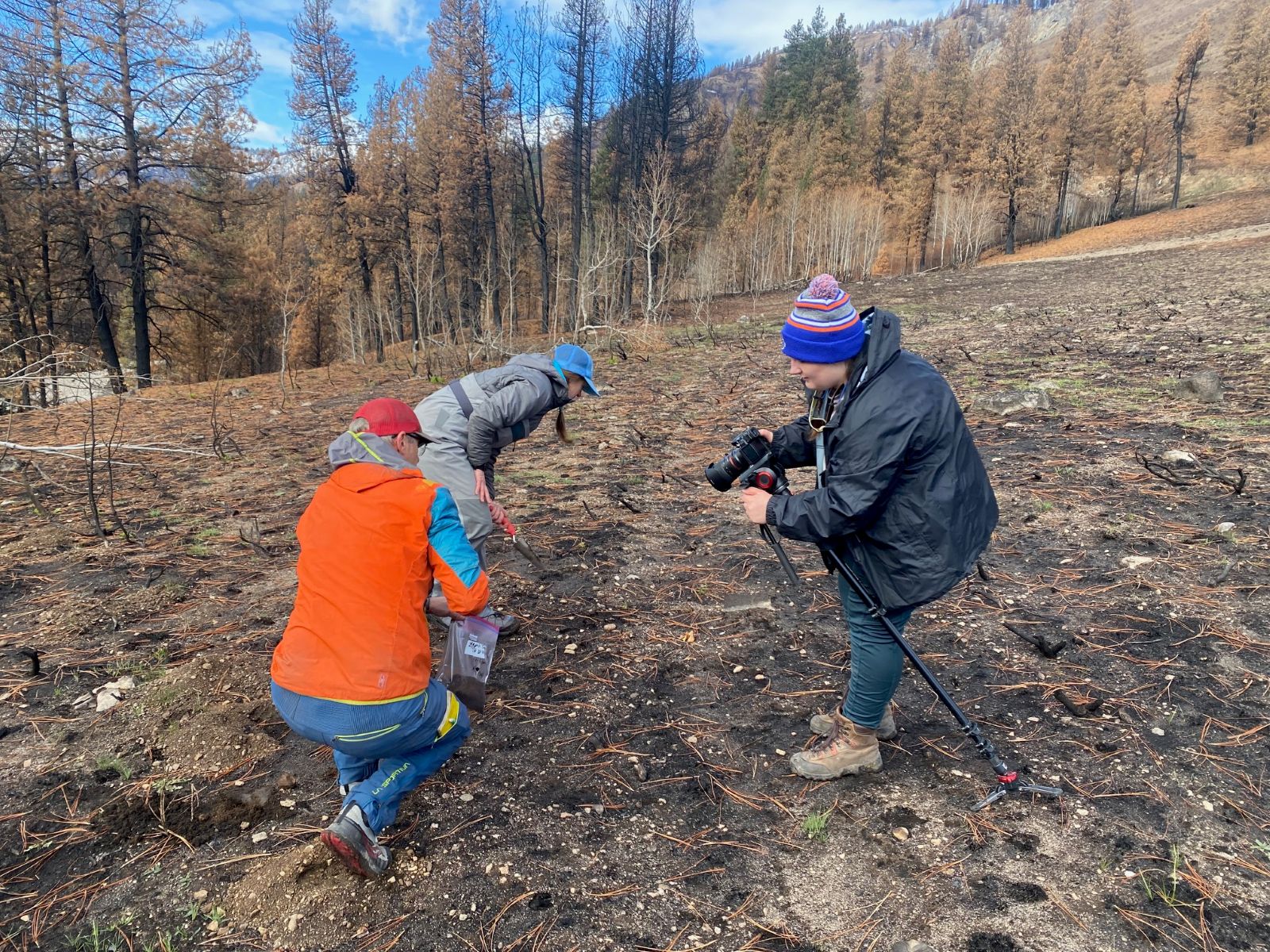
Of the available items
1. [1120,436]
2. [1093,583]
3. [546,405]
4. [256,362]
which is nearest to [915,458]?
[546,405]

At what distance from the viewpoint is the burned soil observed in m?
2.04

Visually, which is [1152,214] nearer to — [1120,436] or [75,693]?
[1120,436]

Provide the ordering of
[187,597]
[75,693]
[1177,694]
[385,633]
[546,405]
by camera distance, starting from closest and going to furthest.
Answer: [385,633]
[1177,694]
[75,693]
[546,405]
[187,597]

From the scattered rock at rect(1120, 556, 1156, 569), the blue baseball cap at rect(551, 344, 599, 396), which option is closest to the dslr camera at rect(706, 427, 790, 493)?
the blue baseball cap at rect(551, 344, 599, 396)

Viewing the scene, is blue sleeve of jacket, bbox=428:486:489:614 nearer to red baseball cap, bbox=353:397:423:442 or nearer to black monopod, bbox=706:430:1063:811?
red baseball cap, bbox=353:397:423:442

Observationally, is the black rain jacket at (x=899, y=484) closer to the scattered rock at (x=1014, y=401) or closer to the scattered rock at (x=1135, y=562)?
the scattered rock at (x=1135, y=562)

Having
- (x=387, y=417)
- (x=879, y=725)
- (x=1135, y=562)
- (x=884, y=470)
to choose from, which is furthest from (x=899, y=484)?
(x=1135, y=562)

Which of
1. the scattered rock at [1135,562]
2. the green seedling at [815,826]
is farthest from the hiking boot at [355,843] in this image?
the scattered rock at [1135,562]

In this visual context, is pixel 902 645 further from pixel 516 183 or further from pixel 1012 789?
pixel 516 183

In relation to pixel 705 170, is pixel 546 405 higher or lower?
lower

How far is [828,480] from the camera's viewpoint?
7.39ft

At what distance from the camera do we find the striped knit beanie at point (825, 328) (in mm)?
2203

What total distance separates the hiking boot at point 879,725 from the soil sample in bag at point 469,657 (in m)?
1.39

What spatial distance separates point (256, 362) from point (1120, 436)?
100 ft
